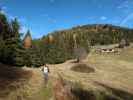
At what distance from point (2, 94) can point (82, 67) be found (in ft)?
130

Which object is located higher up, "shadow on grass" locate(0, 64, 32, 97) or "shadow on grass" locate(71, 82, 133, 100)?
"shadow on grass" locate(0, 64, 32, 97)

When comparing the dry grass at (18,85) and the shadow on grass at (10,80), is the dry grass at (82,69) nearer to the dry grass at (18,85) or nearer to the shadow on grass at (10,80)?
the shadow on grass at (10,80)

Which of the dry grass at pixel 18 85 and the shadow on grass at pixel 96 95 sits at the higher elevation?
the dry grass at pixel 18 85

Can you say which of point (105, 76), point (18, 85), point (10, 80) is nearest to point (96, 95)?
point (18, 85)

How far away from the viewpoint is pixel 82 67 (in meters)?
65.5

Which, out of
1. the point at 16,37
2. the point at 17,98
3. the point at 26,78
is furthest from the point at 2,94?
the point at 16,37

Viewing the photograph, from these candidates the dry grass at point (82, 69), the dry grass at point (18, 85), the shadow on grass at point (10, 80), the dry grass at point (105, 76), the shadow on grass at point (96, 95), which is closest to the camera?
the dry grass at point (18, 85)

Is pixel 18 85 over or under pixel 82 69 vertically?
over

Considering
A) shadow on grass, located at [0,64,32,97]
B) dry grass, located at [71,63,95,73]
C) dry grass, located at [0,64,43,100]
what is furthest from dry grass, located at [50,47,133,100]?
shadow on grass, located at [0,64,32,97]

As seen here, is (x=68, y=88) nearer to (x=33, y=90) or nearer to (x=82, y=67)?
(x=33, y=90)

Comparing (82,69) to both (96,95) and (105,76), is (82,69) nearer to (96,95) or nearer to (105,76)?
(105,76)

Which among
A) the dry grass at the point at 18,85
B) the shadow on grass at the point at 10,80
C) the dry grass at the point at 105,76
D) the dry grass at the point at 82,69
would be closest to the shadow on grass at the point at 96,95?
the dry grass at the point at 105,76

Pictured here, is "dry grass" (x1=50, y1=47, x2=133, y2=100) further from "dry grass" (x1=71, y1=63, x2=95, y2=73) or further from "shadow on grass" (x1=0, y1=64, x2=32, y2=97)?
"shadow on grass" (x1=0, y1=64, x2=32, y2=97)

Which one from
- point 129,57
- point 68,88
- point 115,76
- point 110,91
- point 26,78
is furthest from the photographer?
point 129,57
